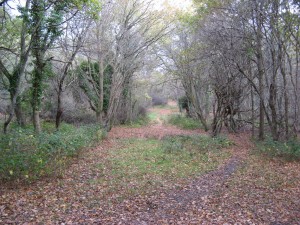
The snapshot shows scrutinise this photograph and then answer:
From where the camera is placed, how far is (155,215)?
17.2 ft

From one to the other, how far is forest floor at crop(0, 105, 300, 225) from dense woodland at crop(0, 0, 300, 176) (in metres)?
1.99

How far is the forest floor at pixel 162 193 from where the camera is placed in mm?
5066

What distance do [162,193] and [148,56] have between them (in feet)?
48.5

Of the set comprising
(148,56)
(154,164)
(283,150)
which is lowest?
(154,164)

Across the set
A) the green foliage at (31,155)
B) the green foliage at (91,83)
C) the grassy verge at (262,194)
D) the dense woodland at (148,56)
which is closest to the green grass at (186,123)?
the dense woodland at (148,56)

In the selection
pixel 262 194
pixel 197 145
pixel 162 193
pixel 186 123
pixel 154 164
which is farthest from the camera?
pixel 186 123

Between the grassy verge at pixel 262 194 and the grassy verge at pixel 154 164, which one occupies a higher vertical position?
the grassy verge at pixel 154 164

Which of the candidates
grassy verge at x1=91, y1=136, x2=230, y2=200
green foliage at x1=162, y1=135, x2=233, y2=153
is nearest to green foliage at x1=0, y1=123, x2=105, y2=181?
grassy verge at x1=91, y1=136, x2=230, y2=200

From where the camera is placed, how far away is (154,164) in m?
8.88

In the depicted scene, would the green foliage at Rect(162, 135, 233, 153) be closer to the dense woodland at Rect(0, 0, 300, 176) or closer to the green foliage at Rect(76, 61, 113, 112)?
the dense woodland at Rect(0, 0, 300, 176)

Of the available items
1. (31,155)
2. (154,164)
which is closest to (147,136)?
(154,164)

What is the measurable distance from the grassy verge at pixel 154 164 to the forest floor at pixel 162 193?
3 cm

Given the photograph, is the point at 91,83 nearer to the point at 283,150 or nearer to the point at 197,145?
the point at 197,145

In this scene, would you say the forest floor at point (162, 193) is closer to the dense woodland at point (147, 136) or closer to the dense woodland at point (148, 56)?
the dense woodland at point (147, 136)
